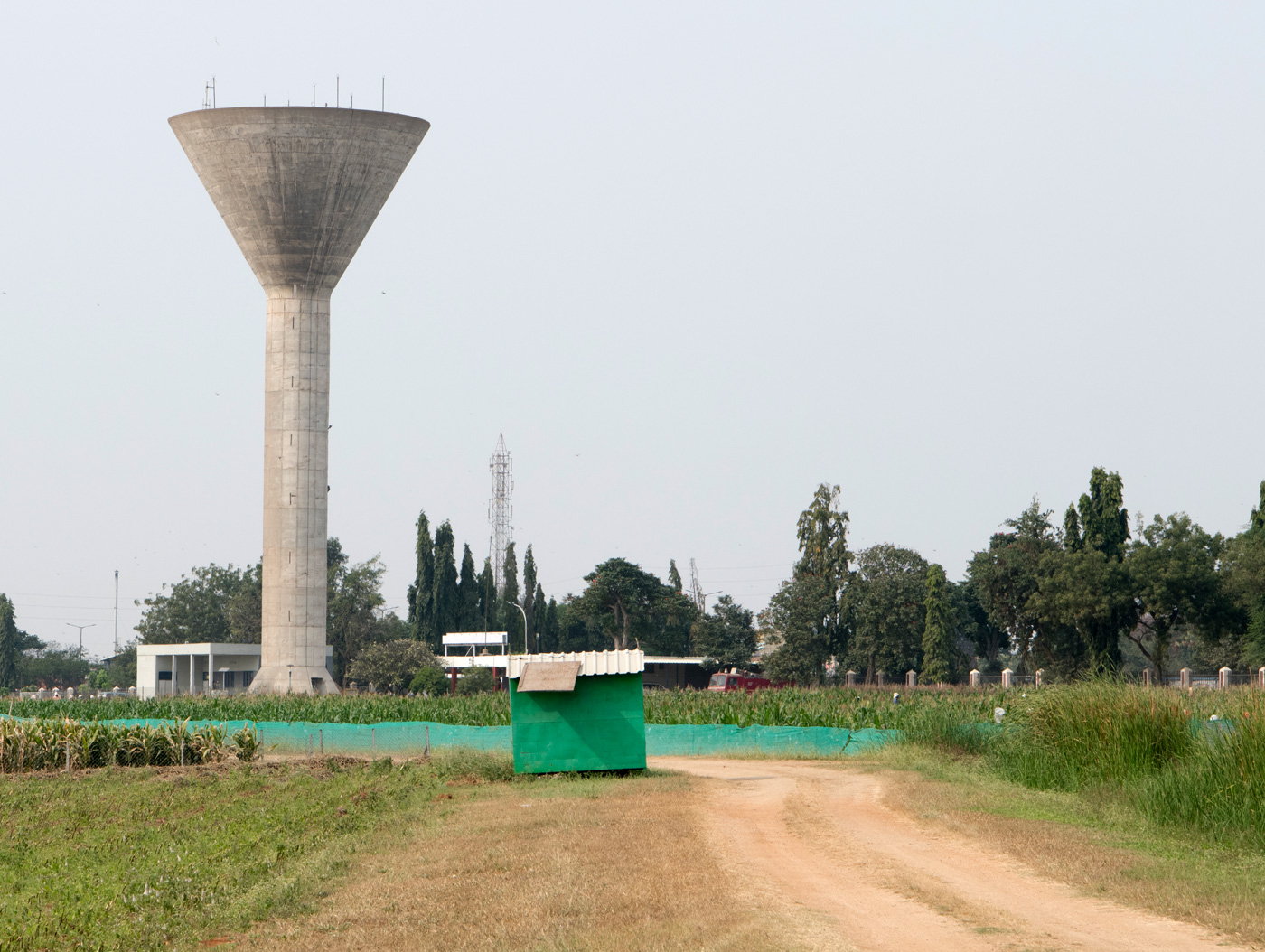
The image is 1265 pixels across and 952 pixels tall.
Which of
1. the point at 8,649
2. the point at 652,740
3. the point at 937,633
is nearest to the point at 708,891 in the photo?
the point at 652,740

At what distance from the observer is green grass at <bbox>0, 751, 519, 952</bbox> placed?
15.2 m

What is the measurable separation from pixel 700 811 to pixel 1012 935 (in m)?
10.3

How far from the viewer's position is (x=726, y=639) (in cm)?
10262

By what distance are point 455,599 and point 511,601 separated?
9342mm

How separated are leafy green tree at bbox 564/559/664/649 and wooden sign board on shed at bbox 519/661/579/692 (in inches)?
2966

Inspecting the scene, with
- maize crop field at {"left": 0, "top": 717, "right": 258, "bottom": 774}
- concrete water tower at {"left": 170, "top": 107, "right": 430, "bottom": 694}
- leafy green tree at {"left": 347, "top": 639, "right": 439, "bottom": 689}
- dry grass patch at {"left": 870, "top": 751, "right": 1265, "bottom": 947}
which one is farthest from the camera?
leafy green tree at {"left": 347, "top": 639, "right": 439, "bottom": 689}

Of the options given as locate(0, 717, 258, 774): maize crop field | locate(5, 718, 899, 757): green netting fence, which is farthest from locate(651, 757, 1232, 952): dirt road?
locate(0, 717, 258, 774): maize crop field

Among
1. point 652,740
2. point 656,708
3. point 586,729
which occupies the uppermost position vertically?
point 586,729

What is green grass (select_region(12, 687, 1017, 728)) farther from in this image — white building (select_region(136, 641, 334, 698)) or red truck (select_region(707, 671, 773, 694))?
white building (select_region(136, 641, 334, 698))

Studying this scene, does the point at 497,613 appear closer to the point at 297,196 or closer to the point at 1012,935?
the point at 297,196

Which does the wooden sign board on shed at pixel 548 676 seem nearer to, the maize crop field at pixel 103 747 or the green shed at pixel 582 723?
the green shed at pixel 582 723

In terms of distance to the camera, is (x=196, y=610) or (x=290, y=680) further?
(x=196, y=610)

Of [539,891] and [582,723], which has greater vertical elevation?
[582,723]

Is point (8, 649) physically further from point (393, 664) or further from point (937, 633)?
point (937, 633)
